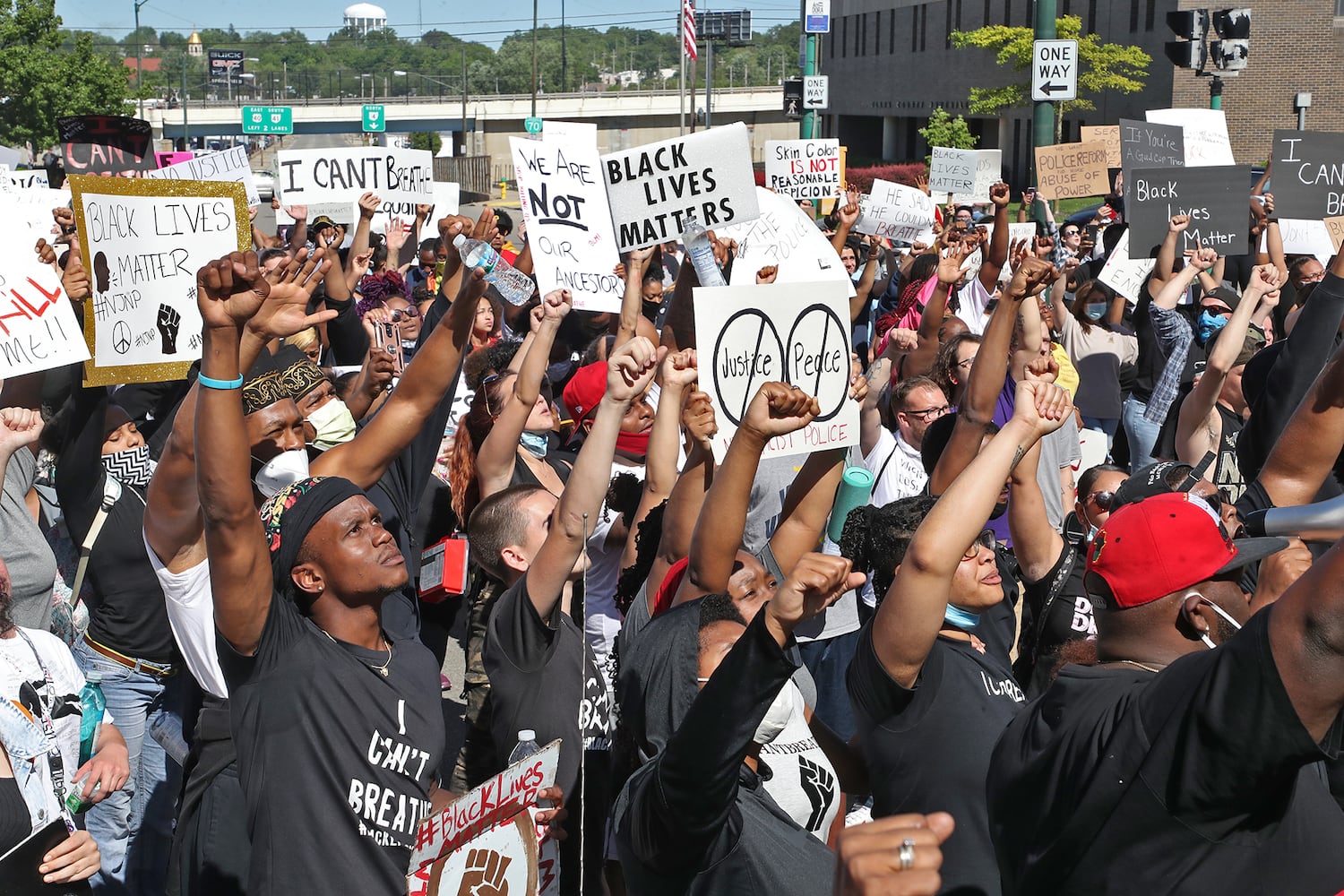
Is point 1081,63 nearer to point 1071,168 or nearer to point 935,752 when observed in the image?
point 1071,168

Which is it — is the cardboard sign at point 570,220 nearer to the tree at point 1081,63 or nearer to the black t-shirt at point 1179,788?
the black t-shirt at point 1179,788

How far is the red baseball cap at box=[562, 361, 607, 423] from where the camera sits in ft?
18.2

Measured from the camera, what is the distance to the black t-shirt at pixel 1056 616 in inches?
173

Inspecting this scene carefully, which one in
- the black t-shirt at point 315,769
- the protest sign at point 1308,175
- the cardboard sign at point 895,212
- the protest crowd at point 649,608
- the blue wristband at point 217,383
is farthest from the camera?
the cardboard sign at point 895,212

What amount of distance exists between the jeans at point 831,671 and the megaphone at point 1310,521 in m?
2.53

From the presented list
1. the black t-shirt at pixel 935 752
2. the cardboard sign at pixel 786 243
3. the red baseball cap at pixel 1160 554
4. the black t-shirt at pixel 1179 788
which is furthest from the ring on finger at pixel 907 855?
the cardboard sign at pixel 786 243

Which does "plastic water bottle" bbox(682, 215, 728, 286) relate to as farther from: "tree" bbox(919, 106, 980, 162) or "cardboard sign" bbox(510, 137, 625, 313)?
A: "tree" bbox(919, 106, 980, 162)

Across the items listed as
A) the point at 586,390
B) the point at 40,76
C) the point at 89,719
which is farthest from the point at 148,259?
the point at 40,76

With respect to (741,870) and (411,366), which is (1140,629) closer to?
(741,870)

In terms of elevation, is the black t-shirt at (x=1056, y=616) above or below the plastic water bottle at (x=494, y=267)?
below

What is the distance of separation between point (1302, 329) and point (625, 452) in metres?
2.41

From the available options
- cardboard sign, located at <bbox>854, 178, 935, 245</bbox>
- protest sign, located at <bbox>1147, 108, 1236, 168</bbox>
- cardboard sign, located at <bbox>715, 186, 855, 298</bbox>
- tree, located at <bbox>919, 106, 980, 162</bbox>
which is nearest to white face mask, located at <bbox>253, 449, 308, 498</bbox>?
cardboard sign, located at <bbox>715, 186, 855, 298</bbox>

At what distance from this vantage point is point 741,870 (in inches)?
107

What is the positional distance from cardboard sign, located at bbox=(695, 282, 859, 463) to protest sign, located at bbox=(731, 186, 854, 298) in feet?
8.94
